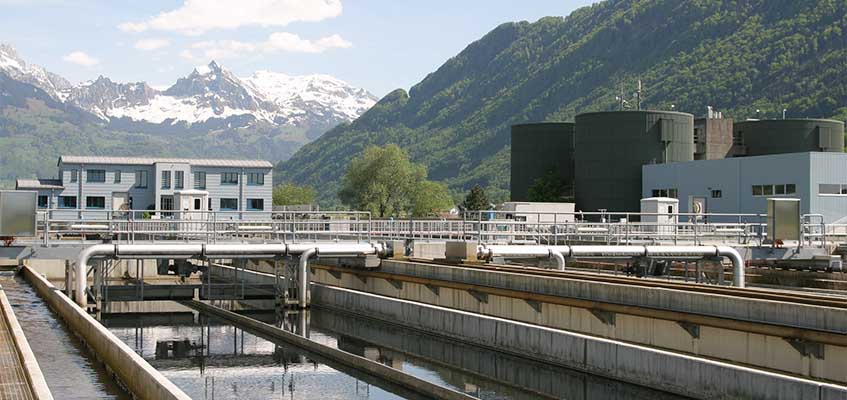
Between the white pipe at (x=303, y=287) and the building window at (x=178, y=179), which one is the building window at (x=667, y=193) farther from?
the white pipe at (x=303, y=287)

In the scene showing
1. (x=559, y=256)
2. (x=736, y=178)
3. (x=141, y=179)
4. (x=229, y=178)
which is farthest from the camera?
(x=229, y=178)

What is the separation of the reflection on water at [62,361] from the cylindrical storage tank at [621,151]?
6548 cm

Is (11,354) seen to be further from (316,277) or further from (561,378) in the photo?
(316,277)

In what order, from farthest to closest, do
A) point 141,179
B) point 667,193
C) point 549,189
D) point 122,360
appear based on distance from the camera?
point 549,189
point 141,179
point 667,193
point 122,360

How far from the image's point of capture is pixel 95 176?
95.1 metres

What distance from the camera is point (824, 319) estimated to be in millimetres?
18703

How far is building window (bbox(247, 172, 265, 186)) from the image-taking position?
3883 inches

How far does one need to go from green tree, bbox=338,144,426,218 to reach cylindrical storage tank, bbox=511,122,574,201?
54.1 meters

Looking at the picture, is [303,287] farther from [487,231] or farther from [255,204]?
[255,204]

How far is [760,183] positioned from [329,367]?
173 ft

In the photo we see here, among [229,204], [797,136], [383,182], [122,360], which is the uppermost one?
[797,136]

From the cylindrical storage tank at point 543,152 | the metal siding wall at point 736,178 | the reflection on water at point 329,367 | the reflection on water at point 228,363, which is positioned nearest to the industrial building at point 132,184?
the cylindrical storage tank at point 543,152

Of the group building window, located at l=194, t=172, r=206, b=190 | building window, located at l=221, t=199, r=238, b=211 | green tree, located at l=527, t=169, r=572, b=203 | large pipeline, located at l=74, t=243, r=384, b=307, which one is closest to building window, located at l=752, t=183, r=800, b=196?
green tree, located at l=527, t=169, r=572, b=203

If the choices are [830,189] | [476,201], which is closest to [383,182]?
[476,201]
